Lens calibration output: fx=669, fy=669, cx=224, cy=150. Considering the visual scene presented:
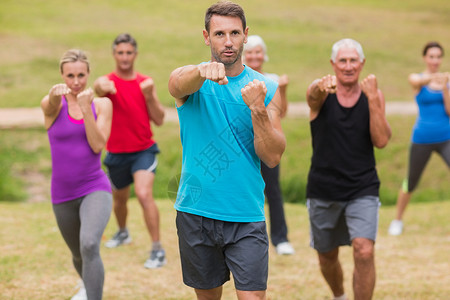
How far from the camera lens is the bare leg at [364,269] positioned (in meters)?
4.90

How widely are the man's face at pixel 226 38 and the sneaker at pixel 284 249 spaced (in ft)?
14.2

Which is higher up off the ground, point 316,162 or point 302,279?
point 316,162

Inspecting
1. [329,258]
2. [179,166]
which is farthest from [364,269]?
[179,166]

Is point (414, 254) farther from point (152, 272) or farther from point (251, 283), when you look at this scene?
point (251, 283)

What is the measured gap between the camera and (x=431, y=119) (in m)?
8.29

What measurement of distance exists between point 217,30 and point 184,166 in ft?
2.67

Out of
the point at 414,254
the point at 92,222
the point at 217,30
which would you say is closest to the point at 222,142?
the point at 217,30

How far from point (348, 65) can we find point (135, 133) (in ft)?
8.54

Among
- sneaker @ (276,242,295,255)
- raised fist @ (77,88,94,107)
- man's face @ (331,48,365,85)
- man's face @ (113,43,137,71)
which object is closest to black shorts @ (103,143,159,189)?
man's face @ (113,43,137,71)

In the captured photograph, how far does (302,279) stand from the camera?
6547mm

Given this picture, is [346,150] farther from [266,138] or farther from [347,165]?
[266,138]

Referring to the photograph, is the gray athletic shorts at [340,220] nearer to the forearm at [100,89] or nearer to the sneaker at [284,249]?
the sneaker at [284,249]

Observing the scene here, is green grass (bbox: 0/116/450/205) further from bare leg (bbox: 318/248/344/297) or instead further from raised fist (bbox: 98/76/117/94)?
bare leg (bbox: 318/248/344/297)

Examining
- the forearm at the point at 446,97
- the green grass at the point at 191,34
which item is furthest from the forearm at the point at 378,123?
the green grass at the point at 191,34
